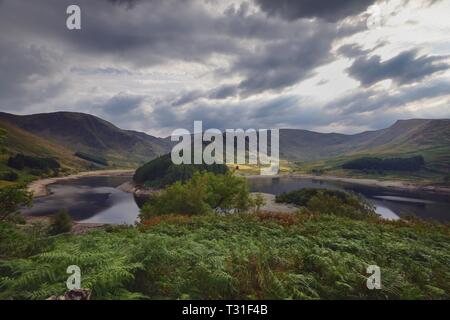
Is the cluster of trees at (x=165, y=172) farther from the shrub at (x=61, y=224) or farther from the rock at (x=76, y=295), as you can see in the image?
the rock at (x=76, y=295)

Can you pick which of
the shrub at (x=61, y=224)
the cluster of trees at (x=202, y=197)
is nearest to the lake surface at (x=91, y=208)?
the cluster of trees at (x=202, y=197)

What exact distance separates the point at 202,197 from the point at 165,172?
81828 mm

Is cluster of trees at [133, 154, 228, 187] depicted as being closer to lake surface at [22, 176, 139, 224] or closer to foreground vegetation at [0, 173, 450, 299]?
lake surface at [22, 176, 139, 224]

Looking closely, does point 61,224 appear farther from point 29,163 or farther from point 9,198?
point 29,163

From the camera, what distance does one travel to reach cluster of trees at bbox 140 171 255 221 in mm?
39594

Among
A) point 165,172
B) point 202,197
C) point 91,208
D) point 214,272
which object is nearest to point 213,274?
point 214,272

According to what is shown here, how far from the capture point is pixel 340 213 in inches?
1533

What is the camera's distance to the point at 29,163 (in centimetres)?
15650

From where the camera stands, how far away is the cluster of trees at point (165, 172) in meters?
112

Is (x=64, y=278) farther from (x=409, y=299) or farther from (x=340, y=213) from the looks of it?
(x=340, y=213)

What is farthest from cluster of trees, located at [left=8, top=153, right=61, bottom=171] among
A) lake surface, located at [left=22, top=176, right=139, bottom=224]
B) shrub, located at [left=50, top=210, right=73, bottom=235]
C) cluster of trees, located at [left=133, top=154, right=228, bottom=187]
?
shrub, located at [left=50, top=210, right=73, bottom=235]

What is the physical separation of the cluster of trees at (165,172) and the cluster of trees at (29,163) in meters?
68.9
